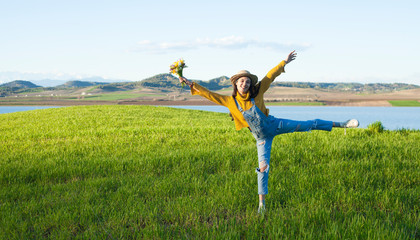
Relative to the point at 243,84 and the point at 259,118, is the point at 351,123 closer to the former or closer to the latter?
the point at 259,118

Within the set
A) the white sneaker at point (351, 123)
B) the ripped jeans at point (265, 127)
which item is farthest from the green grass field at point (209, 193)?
the white sneaker at point (351, 123)

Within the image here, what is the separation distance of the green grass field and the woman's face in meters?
Result: 1.93

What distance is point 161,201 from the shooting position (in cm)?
506

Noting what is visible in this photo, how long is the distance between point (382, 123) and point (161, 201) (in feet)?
36.7

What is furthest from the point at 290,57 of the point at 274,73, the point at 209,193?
the point at 209,193

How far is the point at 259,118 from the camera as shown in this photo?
4.32 m

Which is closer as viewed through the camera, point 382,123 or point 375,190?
point 375,190

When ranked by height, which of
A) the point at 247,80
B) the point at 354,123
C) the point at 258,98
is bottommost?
the point at 354,123

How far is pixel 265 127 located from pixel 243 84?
0.74 meters

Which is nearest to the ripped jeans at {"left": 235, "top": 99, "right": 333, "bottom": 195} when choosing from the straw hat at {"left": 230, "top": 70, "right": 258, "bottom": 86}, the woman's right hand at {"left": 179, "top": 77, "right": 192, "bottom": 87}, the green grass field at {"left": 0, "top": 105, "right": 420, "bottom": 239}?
the straw hat at {"left": 230, "top": 70, "right": 258, "bottom": 86}

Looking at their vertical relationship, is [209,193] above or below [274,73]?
below

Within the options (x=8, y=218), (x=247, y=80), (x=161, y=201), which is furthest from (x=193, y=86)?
(x=8, y=218)

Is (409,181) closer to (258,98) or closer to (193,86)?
(258,98)

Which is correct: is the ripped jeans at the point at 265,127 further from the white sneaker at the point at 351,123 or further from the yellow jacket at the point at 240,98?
the white sneaker at the point at 351,123
